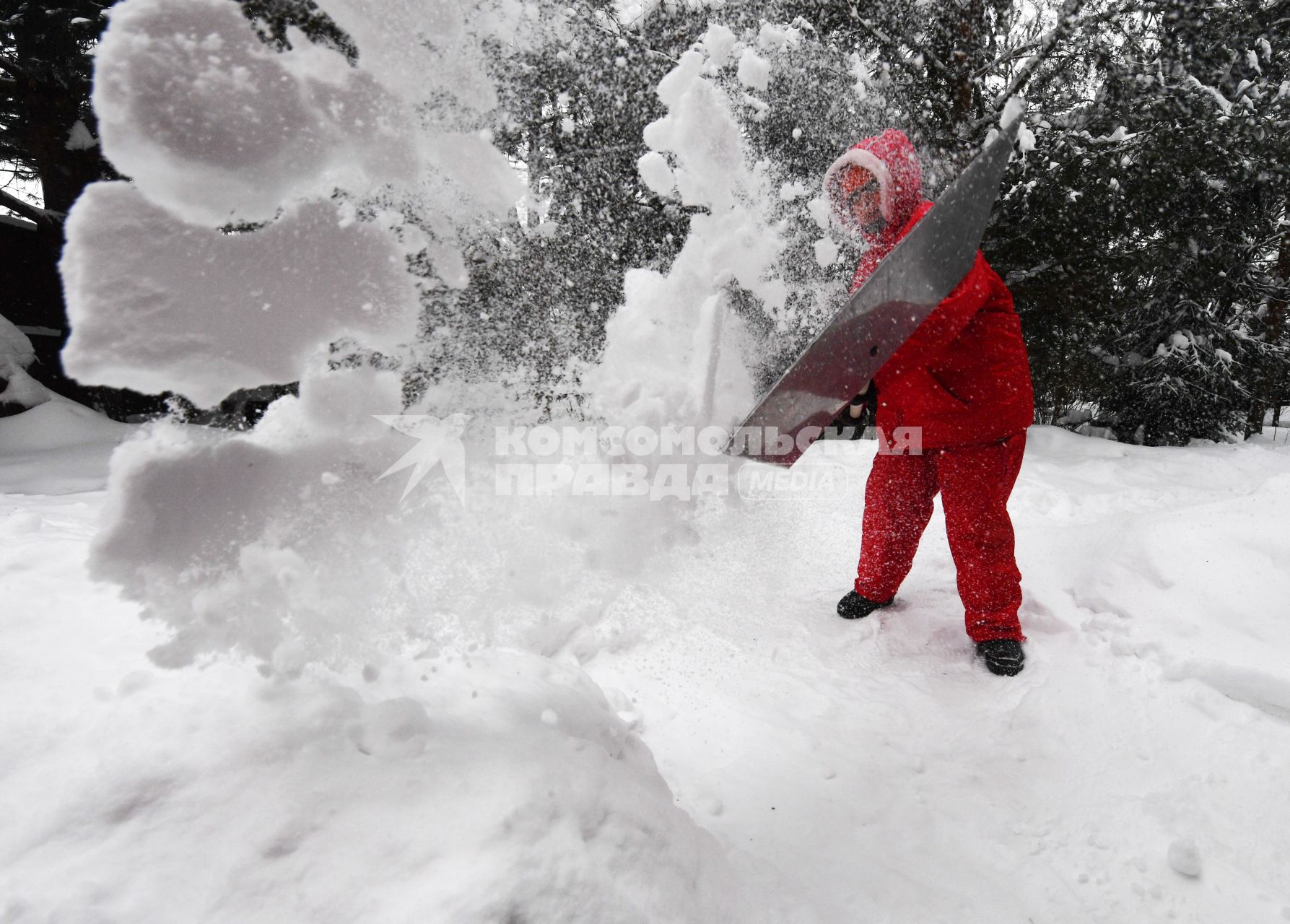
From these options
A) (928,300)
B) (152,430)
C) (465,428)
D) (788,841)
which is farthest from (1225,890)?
(152,430)

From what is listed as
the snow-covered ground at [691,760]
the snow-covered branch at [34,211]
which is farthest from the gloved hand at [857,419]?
the snow-covered branch at [34,211]

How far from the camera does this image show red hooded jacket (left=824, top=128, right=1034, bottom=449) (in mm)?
1938

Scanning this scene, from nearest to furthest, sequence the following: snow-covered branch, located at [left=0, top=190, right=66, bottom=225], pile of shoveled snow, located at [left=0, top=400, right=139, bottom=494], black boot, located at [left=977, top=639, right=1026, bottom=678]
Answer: black boot, located at [left=977, top=639, right=1026, bottom=678] < pile of shoveled snow, located at [left=0, top=400, right=139, bottom=494] < snow-covered branch, located at [left=0, top=190, right=66, bottom=225]

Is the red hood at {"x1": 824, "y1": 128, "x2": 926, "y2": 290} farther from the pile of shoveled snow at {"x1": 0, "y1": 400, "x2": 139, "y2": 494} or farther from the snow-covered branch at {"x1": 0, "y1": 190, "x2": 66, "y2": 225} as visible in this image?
the snow-covered branch at {"x1": 0, "y1": 190, "x2": 66, "y2": 225}

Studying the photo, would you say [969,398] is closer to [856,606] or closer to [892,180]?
[892,180]

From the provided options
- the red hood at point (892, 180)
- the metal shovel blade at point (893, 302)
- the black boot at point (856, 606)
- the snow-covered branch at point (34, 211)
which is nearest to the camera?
the metal shovel blade at point (893, 302)

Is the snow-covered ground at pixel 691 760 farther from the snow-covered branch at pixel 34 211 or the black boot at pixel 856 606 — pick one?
the snow-covered branch at pixel 34 211

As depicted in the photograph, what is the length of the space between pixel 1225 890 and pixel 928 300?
4.67ft

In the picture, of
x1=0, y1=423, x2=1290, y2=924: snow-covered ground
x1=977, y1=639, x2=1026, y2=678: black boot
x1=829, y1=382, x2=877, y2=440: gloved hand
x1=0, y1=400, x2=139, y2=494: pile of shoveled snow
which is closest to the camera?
x1=0, y1=423, x2=1290, y2=924: snow-covered ground

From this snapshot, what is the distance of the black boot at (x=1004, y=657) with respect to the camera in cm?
191

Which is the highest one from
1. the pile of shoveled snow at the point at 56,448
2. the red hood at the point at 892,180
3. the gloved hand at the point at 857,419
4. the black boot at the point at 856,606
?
the red hood at the point at 892,180

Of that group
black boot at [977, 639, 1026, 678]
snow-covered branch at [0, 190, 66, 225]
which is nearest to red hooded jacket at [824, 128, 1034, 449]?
black boot at [977, 639, 1026, 678]

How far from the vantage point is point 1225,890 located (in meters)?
1.16

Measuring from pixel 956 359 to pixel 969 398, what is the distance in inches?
5.0
